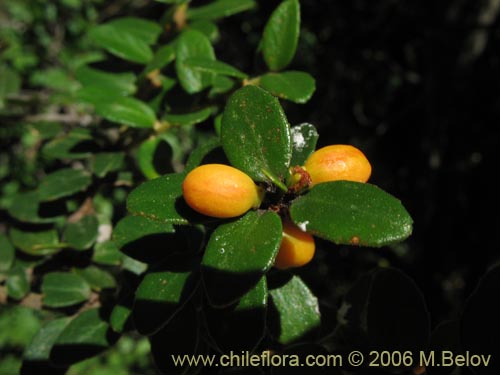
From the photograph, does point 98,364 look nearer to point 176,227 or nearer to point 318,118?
point 318,118

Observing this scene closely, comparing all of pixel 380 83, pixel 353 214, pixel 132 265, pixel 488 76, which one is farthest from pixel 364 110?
pixel 353 214

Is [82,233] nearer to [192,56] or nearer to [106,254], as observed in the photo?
[106,254]

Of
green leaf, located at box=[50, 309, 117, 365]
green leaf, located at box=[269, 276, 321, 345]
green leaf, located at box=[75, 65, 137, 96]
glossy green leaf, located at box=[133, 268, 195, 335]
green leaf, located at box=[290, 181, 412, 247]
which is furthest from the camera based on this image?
green leaf, located at box=[75, 65, 137, 96]

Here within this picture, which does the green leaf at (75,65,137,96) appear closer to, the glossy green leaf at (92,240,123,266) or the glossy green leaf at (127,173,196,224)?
the glossy green leaf at (92,240,123,266)

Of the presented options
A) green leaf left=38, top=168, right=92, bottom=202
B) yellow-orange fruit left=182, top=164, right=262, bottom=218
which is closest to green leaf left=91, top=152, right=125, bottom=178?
green leaf left=38, top=168, right=92, bottom=202

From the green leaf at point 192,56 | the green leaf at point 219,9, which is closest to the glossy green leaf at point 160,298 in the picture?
the green leaf at point 192,56

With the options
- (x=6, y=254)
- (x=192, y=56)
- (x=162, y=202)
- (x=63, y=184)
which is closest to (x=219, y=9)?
(x=192, y=56)
